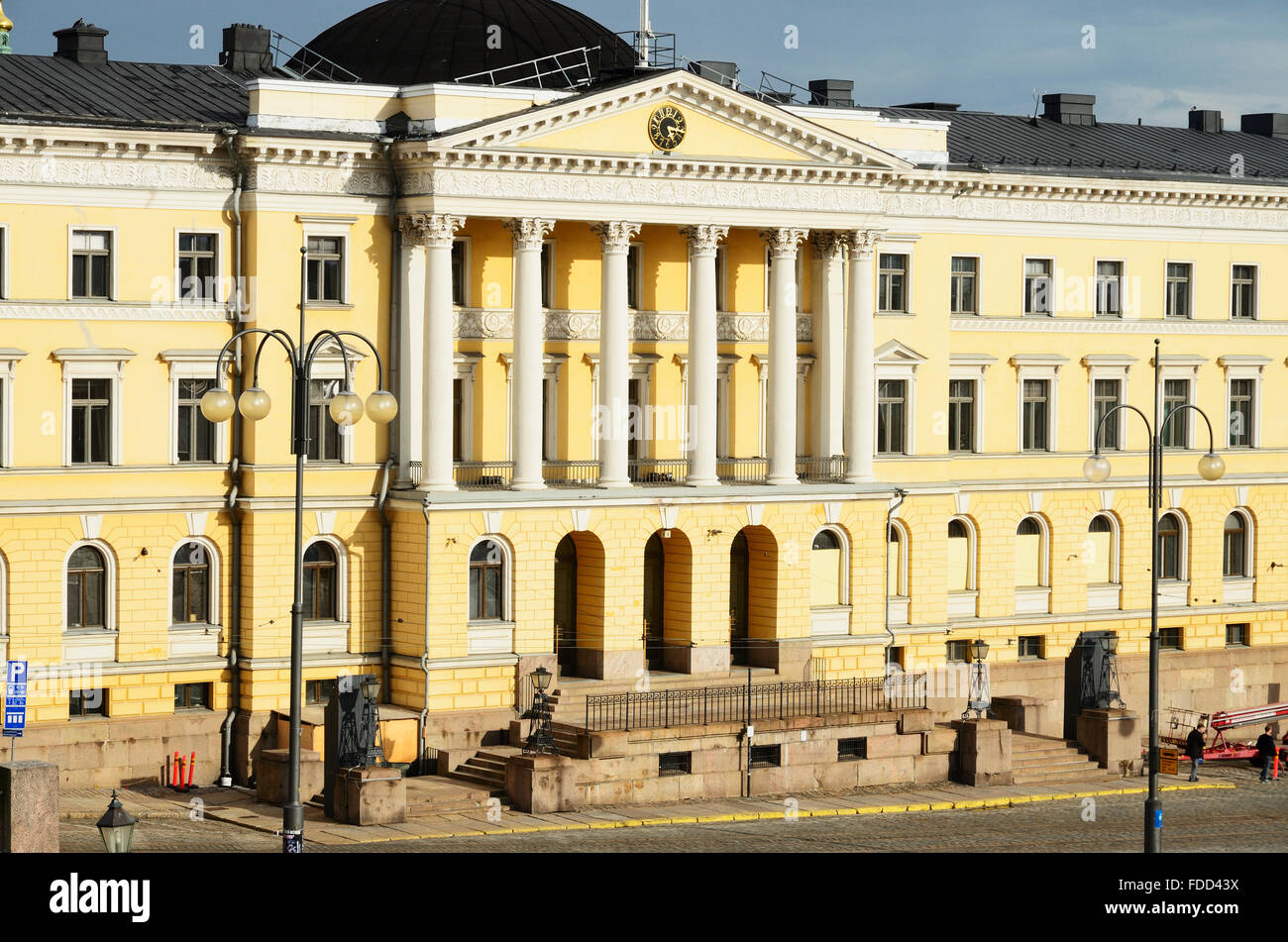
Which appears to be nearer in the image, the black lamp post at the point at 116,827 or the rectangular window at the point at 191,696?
the black lamp post at the point at 116,827

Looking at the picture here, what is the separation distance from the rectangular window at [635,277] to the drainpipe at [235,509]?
32.4 ft

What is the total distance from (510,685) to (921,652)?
1261 centimetres

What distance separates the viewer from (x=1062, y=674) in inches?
2379

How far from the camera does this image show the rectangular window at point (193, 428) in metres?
48.7

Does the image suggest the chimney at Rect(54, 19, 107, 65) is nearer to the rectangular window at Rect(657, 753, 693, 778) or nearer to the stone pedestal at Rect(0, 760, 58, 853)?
the rectangular window at Rect(657, 753, 693, 778)

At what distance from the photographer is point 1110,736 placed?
5353 cm

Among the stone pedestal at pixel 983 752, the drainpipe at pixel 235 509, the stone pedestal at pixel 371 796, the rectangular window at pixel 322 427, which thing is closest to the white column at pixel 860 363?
the stone pedestal at pixel 983 752

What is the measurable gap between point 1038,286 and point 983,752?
602 inches

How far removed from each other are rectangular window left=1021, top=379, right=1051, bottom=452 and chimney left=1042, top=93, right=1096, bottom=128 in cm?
987

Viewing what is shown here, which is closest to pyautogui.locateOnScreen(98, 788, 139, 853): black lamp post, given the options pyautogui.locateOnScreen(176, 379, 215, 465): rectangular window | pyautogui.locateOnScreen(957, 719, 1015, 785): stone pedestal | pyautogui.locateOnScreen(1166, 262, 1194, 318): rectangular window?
pyautogui.locateOnScreen(176, 379, 215, 465): rectangular window

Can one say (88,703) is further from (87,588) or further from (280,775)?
(280,775)

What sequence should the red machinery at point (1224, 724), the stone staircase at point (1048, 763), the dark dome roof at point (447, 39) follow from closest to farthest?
the stone staircase at point (1048, 763)
the dark dome roof at point (447, 39)
the red machinery at point (1224, 724)

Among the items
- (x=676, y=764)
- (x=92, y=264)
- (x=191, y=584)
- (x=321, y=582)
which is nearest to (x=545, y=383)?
(x=321, y=582)

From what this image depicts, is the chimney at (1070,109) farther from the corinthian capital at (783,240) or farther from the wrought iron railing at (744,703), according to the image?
the wrought iron railing at (744,703)
